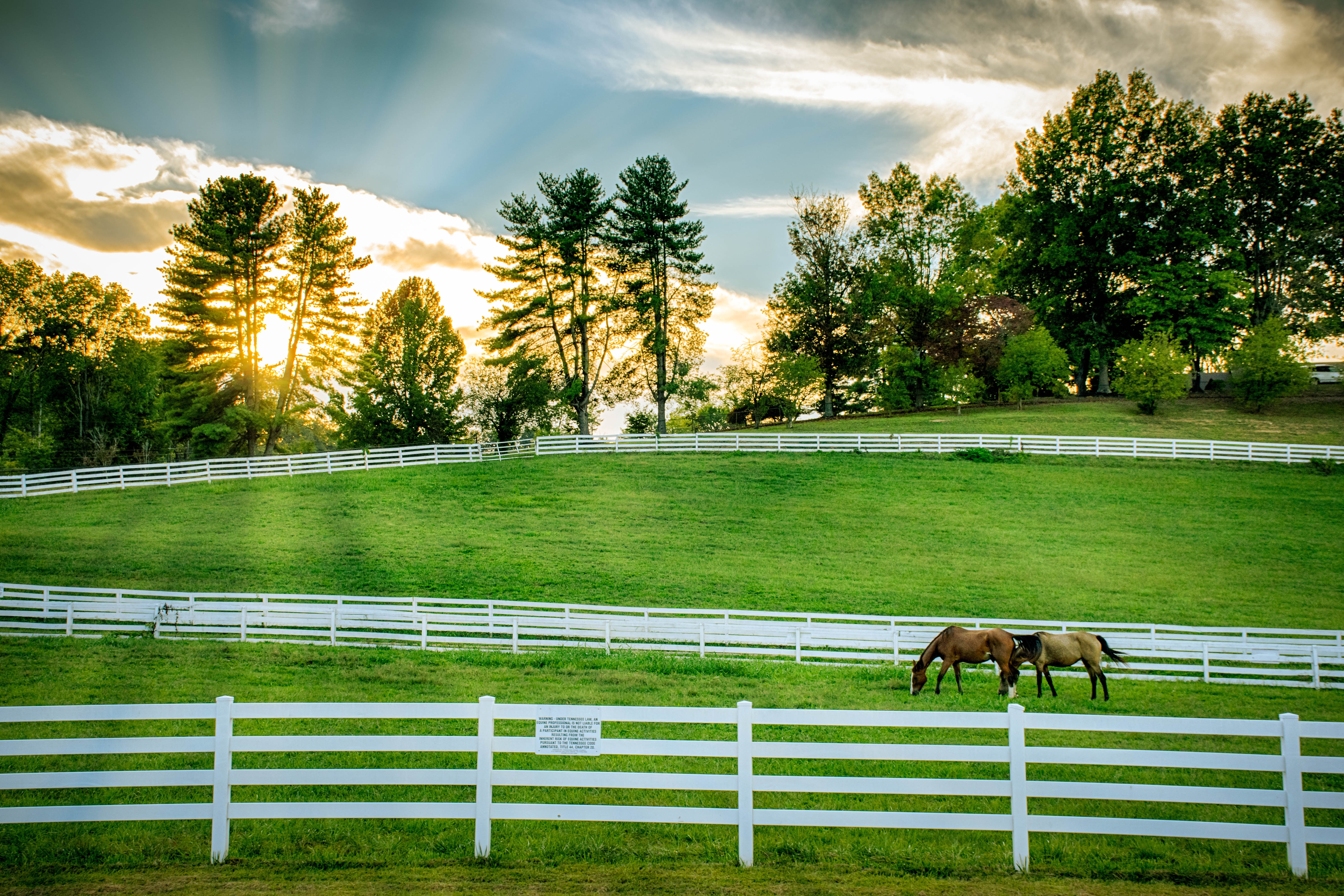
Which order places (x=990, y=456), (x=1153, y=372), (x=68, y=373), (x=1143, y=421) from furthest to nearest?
(x=1153, y=372) → (x=1143, y=421) → (x=68, y=373) → (x=990, y=456)

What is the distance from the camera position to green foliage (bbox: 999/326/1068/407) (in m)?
46.2

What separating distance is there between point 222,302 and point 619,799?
40.8m

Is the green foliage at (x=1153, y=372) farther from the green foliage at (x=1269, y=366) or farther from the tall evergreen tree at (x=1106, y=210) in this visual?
the tall evergreen tree at (x=1106, y=210)

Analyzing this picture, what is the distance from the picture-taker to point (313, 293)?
131ft

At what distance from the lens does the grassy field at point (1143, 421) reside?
3753cm

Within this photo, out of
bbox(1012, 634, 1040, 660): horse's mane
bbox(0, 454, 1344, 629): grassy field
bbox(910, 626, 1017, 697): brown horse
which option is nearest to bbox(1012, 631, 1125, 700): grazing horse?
bbox(1012, 634, 1040, 660): horse's mane

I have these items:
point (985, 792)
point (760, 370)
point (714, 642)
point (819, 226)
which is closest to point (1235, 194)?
point (819, 226)

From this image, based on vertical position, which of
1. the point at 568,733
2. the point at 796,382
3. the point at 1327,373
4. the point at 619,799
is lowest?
the point at 619,799

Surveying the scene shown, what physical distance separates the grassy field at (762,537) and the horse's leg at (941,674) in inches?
254

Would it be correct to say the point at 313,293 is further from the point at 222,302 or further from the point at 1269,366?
the point at 1269,366

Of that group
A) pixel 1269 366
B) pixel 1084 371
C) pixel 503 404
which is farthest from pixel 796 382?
pixel 1269 366

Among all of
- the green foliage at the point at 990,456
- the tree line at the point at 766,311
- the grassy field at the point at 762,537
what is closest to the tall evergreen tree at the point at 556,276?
the tree line at the point at 766,311

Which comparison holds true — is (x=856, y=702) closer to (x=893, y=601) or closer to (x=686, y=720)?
(x=686, y=720)

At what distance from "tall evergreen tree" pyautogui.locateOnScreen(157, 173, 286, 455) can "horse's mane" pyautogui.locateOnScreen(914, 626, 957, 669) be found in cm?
3725
